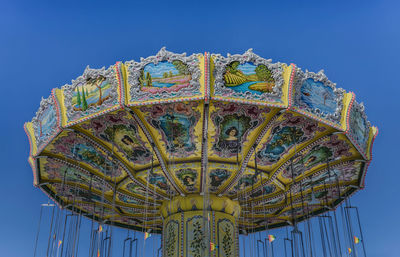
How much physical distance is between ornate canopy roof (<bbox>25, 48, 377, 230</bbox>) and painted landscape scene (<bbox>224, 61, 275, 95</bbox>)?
0.07 feet

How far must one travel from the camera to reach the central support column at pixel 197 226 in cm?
1175

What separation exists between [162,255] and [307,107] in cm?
656

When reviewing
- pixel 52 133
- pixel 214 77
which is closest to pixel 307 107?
pixel 214 77

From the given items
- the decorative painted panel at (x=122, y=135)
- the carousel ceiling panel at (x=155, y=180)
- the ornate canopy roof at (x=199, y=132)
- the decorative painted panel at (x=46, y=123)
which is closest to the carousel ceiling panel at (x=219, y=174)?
the ornate canopy roof at (x=199, y=132)

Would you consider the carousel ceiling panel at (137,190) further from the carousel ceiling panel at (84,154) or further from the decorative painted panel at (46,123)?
the decorative painted panel at (46,123)

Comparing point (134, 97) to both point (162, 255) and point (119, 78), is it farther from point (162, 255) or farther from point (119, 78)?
point (162, 255)

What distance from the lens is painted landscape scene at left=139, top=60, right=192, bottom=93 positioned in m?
8.76

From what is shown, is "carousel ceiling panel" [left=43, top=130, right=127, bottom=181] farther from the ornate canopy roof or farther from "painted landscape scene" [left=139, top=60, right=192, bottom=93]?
"painted landscape scene" [left=139, top=60, right=192, bottom=93]

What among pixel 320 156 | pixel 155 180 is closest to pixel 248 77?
pixel 320 156

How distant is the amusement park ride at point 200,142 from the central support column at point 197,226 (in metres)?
0.03

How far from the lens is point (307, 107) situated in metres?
9.19

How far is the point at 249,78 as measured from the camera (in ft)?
29.0

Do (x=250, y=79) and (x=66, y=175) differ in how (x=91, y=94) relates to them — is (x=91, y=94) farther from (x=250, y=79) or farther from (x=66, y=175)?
(x=66, y=175)

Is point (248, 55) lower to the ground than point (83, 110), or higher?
higher
